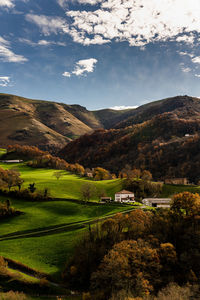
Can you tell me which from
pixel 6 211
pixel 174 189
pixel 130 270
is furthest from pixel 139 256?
pixel 174 189

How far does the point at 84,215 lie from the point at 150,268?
110 feet

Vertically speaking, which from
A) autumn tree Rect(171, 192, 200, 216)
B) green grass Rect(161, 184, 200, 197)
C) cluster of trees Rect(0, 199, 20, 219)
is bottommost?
cluster of trees Rect(0, 199, 20, 219)

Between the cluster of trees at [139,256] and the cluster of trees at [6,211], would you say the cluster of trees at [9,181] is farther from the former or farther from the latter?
the cluster of trees at [139,256]

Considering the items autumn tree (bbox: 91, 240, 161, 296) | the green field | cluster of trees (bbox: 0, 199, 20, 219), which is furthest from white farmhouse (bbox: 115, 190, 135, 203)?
autumn tree (bbox: 91, 240, 161, 296)

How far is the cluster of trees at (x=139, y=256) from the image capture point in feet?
122

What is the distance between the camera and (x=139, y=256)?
40.8 meters

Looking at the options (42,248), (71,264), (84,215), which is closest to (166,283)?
(71,264)

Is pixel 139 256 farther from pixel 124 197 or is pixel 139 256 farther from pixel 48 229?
pixel 124 197

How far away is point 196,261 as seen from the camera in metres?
42.4

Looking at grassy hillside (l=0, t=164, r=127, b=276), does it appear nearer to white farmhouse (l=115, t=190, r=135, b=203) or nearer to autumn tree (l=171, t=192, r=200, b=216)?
white farmhouse (l=115, t=190, r=135, b=203)

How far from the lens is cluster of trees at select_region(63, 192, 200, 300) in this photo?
3712cm

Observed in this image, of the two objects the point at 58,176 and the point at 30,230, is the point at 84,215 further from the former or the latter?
the point at 58,176

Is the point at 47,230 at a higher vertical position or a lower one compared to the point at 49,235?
higher

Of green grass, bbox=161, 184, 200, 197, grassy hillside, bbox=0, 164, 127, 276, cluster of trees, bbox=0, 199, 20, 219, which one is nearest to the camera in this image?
grassy hillside, bbox=0, 164, 127, 276
